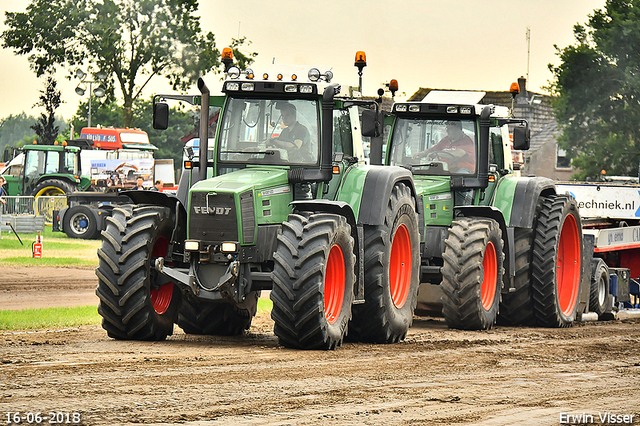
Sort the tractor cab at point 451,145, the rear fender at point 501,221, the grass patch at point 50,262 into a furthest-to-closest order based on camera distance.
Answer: the grass patch at point 50,262, the tractor cab at point 451,145, the rear fender at point 501,221

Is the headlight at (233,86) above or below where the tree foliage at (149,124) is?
below

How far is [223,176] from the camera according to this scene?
10664 mm

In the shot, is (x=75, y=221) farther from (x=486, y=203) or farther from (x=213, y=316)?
(x=213, y=316)

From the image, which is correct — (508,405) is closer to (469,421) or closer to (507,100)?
(469,421)

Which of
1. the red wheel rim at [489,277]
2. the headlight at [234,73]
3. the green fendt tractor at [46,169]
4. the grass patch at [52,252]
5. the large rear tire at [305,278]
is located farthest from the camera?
the green fendt tractor at [46,169]

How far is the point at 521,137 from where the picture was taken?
14.0 metres

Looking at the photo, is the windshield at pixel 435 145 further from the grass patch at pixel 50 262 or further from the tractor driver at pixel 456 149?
the grass patch at pixel 50 262

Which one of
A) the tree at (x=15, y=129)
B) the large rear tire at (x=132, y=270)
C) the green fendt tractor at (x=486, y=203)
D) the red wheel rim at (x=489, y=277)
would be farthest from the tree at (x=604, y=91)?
the tree at (x=15, y=129)

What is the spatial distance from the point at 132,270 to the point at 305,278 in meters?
1.79

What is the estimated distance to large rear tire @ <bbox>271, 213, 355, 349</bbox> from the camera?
9.62m

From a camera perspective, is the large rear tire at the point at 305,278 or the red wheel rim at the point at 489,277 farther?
the red wheel rim at the point at 489,277

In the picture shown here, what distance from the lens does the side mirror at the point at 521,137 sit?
1397 cm

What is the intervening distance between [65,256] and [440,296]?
1409 centimetres

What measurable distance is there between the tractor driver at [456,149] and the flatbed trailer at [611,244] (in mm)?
2625
